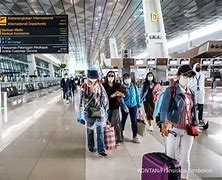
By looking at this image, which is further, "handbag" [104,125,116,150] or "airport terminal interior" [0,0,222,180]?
"handbag" [104,125,116,150]

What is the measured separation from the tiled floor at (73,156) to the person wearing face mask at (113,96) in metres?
0.52

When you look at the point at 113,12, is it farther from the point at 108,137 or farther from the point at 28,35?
the point at 108,137

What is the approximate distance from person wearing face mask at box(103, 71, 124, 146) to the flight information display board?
6.43 meters

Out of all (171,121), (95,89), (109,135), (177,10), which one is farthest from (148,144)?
(177,10)

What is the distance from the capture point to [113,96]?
6152mm

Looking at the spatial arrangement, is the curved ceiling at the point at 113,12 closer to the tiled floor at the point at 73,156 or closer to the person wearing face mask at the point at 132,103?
the tiled floor at the point at 73,156

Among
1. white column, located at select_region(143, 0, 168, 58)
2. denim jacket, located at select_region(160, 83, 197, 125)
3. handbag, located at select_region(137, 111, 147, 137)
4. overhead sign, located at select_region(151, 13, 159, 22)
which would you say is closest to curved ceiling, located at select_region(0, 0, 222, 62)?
white column, located at select_region(143, 0, 168, 58)

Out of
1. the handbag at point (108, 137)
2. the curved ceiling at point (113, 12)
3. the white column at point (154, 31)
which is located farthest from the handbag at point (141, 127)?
the curved ceiling at point (113, 12)

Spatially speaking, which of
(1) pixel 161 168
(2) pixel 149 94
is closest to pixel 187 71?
(1) pixel 161 168

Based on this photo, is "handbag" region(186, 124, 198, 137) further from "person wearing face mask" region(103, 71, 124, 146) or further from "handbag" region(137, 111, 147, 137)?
"handbag" region(137, 111, 147, 137)

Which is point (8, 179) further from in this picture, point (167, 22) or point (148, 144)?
point (167, 22)

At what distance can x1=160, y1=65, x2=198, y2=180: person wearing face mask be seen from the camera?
12.2 ft

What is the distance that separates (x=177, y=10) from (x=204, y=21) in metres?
7.22

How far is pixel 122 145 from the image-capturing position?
6477 mm
